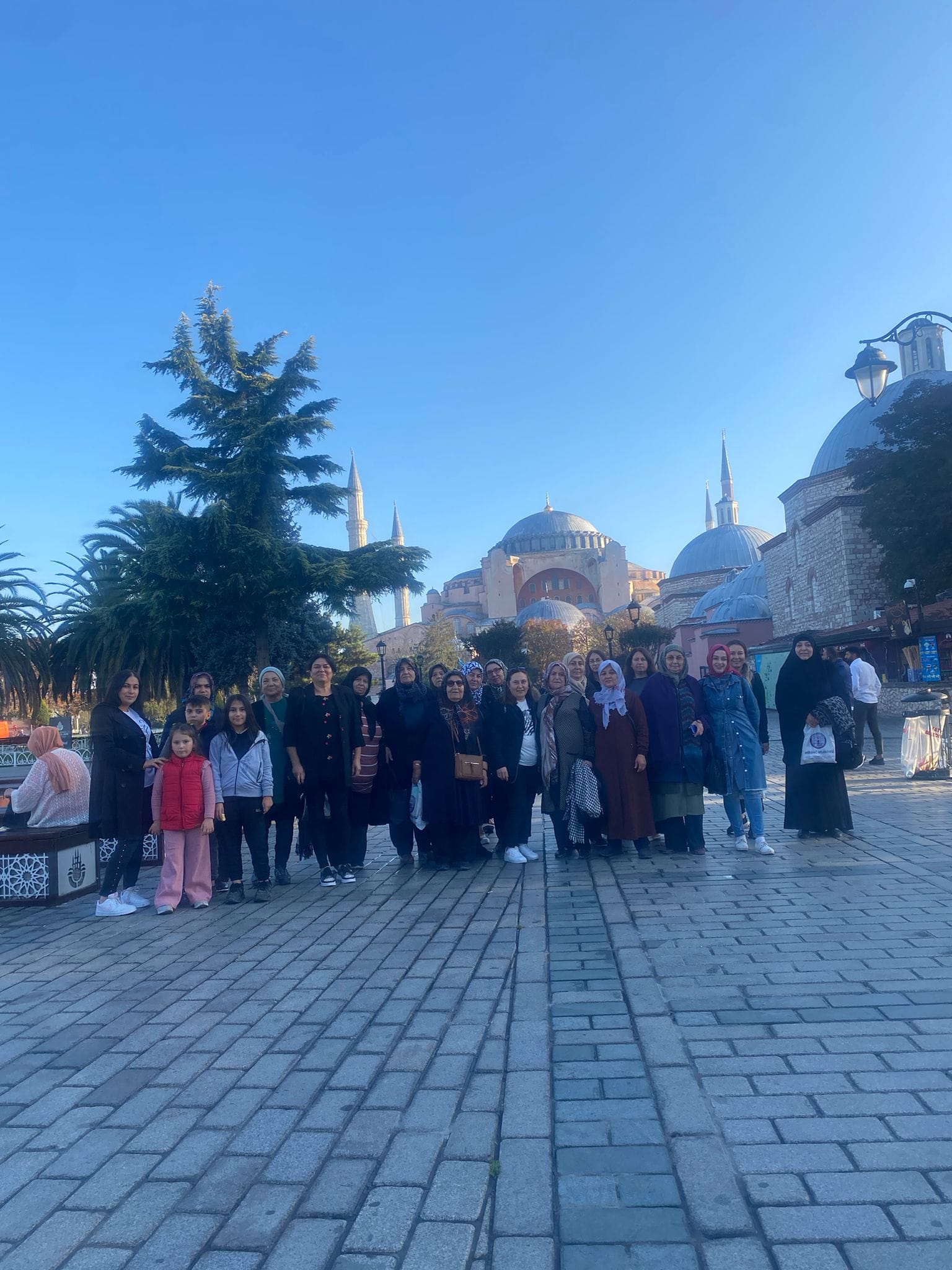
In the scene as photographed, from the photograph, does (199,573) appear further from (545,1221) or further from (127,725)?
(545,1221)

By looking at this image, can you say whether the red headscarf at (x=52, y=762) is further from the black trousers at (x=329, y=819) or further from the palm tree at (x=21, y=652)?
the palm tree at (x=21, y=652)

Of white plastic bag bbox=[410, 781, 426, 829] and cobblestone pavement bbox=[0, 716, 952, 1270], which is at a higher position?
white plastic bag bbox=[410, 781, 426, 829]

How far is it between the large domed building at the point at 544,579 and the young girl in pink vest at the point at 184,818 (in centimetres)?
6421

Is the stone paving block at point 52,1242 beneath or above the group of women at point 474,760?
beneath

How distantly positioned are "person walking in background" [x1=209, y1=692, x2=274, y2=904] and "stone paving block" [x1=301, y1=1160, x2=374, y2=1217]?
402cm

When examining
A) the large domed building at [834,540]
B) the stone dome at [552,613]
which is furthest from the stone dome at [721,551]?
the large domed building at [834,540]

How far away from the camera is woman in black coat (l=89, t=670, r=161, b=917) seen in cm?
633

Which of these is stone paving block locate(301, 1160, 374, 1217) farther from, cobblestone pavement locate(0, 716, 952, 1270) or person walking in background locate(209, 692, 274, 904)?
person walking in background locate(209, 692, 274, 904)

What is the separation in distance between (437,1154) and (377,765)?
475 centimetres

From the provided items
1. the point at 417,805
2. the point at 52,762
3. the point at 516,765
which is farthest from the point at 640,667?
the point at 52,762

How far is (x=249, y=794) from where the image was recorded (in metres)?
6.54

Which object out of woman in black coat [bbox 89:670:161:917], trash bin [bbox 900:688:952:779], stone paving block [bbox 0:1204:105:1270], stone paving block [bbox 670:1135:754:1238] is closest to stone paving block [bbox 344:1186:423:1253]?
stone paving block [bbox 0:1204:105:1270]

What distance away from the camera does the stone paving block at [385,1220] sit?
2.24 meters

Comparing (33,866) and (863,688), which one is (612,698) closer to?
(33,866)
